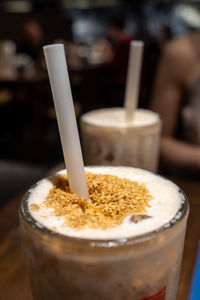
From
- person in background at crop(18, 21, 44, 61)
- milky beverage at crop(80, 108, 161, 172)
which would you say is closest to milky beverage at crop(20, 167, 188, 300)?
milky beverage at crop(80, 108, 161, 172)

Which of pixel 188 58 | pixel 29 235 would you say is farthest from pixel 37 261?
pixel 188 58

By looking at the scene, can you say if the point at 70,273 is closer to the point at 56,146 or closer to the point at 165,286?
the point at 165,286

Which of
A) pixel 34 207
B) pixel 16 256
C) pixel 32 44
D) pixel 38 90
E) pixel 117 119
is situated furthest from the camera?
pixel 32 44

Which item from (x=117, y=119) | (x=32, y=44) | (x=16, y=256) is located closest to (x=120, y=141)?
(x=117, y=119)

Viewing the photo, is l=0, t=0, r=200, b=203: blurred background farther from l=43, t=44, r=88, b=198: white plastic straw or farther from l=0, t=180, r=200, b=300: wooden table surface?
l=43, t=44, r=88, b=198: white plastic straw

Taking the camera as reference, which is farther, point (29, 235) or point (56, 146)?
point (56, 146)

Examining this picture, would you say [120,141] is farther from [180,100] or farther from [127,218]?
[180,100]
